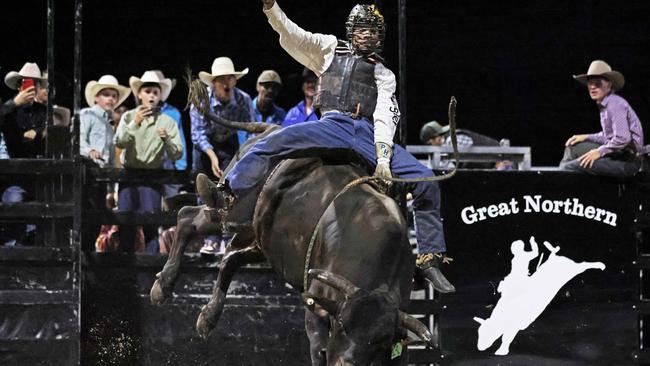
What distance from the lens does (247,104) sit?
10156mm

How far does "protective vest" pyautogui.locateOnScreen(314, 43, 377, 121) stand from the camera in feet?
A: 27.0

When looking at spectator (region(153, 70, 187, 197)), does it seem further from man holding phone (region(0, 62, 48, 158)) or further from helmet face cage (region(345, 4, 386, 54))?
helmet face cage (region(345, 4, 386, 54))

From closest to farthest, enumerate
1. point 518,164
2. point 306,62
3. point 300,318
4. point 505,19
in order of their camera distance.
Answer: point 306,62
point 300,318
point 518,164
point 505,19

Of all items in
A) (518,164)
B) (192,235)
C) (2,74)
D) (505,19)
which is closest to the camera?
(192,235)

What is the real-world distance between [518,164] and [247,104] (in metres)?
2.19

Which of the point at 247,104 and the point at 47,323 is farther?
the point at 247,104

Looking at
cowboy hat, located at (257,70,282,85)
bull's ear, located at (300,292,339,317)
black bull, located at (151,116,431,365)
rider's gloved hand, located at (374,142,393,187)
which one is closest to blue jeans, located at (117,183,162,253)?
black bull, located at (151,116,431,365)

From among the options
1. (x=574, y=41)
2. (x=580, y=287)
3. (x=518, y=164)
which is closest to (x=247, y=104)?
(x=518, y=164)

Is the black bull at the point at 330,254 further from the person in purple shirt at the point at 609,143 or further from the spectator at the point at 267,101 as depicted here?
the person in purple shirt at the point at 609,143

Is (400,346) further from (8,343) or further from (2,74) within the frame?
(2,74)

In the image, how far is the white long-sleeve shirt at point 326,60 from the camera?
8008mm

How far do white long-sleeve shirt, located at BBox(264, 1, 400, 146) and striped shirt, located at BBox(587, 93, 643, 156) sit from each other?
2.08 metres

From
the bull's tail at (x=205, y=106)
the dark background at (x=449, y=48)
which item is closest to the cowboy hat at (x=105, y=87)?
the dark background at (x=449, y=48)

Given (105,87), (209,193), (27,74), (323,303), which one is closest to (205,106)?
(209,193)
